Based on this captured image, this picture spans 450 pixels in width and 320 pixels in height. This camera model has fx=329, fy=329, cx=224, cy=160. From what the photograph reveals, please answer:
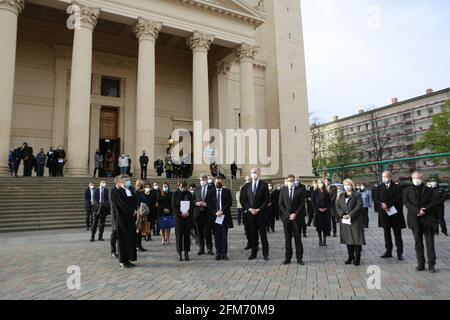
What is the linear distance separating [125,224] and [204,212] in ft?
7.10

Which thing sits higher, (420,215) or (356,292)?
(420,215)

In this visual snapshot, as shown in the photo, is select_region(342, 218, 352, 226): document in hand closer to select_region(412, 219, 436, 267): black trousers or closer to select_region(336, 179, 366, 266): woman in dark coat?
select_region(336, 179, 366, 266): woman in dark coat

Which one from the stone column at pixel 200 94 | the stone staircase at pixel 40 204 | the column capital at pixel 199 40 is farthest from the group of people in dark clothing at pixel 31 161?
the column capital at pixel 199 40

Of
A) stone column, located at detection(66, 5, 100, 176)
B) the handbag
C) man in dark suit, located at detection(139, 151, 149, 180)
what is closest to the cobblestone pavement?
the handbag

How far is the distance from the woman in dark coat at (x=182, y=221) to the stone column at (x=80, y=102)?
12.4 m

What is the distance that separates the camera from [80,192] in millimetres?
15867

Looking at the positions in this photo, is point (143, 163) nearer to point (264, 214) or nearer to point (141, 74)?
point (141, 74)

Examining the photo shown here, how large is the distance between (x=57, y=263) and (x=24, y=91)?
20929mm

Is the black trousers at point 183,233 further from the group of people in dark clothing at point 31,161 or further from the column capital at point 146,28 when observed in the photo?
the column capital at point 146,28

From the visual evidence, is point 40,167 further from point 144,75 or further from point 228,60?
point 228,60

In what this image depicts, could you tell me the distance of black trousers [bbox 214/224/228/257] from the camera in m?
7.70

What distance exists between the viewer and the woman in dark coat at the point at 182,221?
7.63 meters

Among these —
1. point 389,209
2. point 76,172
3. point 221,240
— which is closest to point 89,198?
point 221,240
